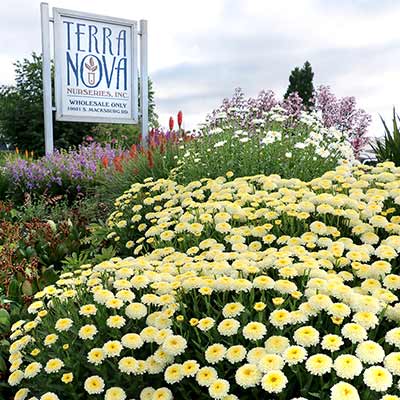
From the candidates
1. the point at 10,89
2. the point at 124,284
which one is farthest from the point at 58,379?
the point at 10,89

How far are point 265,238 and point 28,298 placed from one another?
5.33ft

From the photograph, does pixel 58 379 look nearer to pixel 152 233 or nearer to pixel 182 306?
pixel 182 306

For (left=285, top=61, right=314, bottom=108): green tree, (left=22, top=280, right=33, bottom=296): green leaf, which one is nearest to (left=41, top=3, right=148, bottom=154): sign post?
(left=22, top=280, right=33, bottom=296): green leaf

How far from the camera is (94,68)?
1191cm

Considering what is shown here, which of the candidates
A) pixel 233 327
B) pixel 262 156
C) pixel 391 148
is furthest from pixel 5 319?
pixel 391 148

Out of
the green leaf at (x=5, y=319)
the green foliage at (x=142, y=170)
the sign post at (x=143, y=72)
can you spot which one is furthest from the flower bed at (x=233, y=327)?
the sign post at (x=143, y=72)

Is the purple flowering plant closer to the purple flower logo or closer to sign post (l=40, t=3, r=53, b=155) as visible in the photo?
sign post (l=40, t=3, r=53, b=155)

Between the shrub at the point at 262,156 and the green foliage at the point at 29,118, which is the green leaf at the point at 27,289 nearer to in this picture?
the shrub at the point at 262,156

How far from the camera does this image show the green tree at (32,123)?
19.2 m

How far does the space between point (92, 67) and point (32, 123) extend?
8.16m

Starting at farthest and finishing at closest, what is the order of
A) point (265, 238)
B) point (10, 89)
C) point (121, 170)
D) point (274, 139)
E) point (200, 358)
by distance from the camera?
point (10, 89) → point (121, 170) → point (274, 139) → point (265, 238) → point (200, 358)

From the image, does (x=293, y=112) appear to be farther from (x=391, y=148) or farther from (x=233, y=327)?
(x=233, y=327)

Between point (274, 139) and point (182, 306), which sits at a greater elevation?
point (274, 139)

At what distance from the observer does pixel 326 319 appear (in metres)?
2.33
